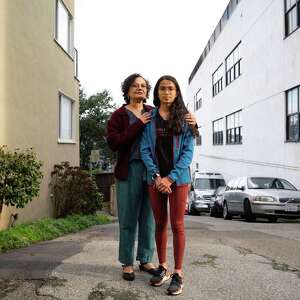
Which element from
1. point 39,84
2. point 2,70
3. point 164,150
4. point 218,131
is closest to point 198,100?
point 218,131

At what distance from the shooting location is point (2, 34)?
9.52 m

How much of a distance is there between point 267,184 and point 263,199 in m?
1.33

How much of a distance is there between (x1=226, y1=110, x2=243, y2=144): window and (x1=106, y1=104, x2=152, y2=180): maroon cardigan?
2485 cm

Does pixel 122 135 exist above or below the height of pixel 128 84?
below

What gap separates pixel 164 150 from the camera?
4.86 m

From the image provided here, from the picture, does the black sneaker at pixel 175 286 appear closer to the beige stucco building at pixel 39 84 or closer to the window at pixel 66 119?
the beige stucco building at pixel 39 84

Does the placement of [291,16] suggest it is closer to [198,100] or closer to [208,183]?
[208,183]

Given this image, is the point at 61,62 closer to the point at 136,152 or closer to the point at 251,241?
the point at 251,241

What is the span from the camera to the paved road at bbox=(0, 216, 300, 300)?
4.68m

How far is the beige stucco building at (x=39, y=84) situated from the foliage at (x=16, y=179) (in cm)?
120

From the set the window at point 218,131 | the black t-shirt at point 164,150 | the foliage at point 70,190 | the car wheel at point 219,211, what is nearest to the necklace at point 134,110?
the black t-shirt at point 164,150

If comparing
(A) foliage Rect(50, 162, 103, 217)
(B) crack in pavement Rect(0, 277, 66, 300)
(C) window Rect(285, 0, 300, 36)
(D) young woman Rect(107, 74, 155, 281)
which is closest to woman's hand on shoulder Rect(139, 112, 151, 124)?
(D) young woman Rect(107, 74, 155, 281)

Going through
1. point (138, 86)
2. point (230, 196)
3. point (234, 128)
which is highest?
point (234, 128)

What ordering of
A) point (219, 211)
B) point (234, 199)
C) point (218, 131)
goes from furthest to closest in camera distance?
point (218, 131) < point (219, 211) < point (234, 199)
